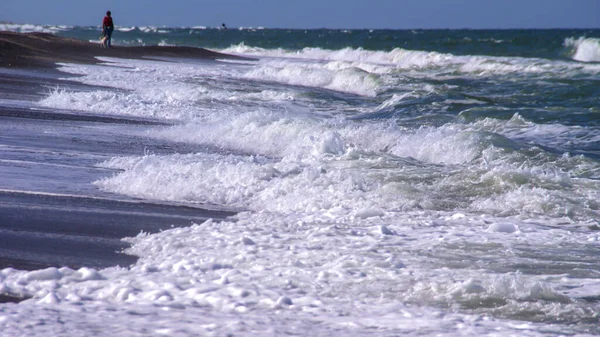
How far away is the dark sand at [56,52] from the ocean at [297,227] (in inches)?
580

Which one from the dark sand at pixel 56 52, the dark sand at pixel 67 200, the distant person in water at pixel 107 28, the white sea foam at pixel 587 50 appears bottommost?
the dark sand at pixel 67 200

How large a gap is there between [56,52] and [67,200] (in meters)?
30.7

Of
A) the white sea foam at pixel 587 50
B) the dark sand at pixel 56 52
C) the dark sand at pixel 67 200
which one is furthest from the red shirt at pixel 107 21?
the white sea foam at pixel 587 50

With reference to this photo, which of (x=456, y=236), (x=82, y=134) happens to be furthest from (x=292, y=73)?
(x=456, y=236)

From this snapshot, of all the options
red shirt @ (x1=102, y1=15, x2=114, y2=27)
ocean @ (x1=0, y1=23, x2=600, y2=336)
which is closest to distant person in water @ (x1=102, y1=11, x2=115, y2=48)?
red shirt @ (x1=102, y1=15, x2=114, y2=27)

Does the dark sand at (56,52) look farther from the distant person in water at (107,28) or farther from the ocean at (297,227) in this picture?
the ocean at (297,227)

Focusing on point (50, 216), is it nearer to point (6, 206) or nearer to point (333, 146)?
point (6, 206)

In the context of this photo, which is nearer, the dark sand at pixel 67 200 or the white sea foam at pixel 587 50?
the dark sand at pixel 67 200

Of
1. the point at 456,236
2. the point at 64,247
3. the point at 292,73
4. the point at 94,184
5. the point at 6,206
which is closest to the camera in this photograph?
the point at 64,247

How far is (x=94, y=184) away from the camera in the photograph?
8.05 meters

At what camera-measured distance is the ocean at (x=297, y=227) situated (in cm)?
441

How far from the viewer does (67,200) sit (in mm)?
7207

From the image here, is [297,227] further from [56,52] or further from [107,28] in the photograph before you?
[107,28]

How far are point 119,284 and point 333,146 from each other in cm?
549
